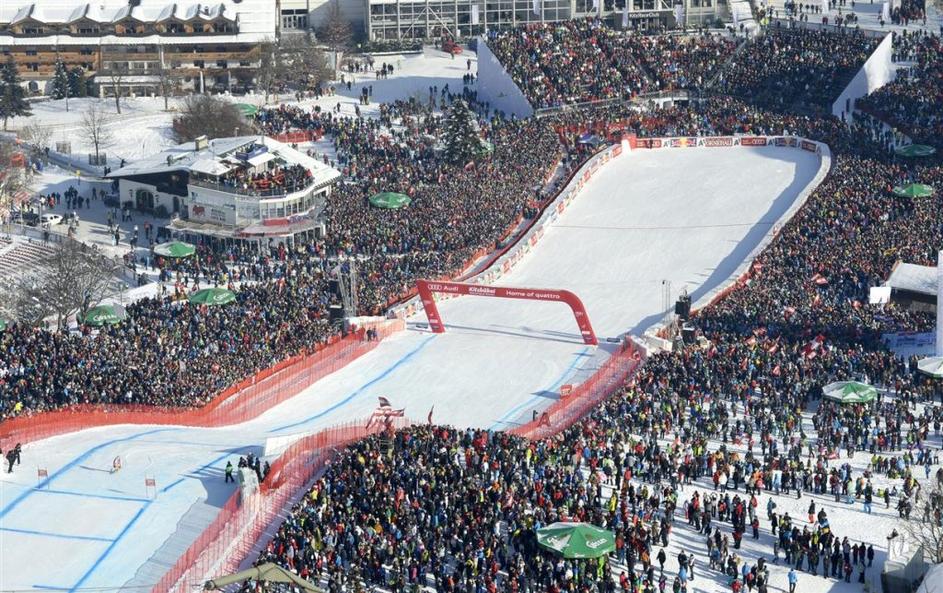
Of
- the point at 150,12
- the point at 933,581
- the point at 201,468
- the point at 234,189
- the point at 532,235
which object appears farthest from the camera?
the point at 150,12

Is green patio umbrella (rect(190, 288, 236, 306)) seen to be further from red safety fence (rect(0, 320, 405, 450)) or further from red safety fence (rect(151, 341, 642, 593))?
red safety fence (rect(151, 341, 642, 593))

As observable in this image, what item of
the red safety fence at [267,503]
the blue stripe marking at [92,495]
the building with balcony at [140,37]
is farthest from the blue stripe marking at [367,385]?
the building with balcony at [140,37]

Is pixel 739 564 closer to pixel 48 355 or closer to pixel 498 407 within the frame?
pixel 498 407

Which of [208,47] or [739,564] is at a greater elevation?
[208,47]

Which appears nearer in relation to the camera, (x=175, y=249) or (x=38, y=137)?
(x=175, y=249)

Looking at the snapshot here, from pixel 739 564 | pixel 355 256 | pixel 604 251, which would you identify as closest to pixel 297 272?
pixel 355 256

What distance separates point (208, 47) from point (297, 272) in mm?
36939

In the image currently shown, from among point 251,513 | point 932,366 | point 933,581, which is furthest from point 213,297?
point 933,581

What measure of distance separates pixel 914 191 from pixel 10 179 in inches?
1449

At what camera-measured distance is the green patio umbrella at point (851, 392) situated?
170 ft

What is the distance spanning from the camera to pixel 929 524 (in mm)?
43438

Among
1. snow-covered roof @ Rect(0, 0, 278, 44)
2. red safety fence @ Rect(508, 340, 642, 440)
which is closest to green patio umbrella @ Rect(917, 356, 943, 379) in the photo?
red safety fence @ Rect(508, 340, 642, 440)

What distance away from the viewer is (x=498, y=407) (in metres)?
57.3

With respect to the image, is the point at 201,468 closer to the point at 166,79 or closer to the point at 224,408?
the point at 224,408
